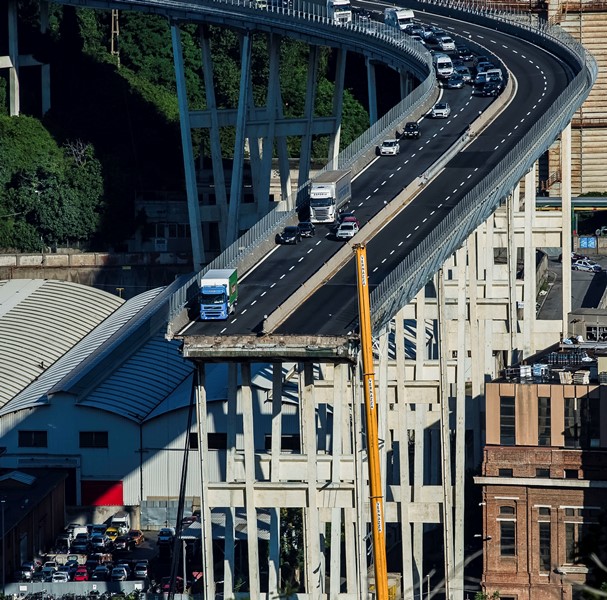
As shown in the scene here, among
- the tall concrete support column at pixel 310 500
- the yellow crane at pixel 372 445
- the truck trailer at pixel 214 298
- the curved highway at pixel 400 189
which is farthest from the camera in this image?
the curved highway at pixel 400 189

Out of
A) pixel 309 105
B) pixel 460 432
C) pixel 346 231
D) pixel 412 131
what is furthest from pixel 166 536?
pixel 309 105

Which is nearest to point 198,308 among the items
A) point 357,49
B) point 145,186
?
point 357,49

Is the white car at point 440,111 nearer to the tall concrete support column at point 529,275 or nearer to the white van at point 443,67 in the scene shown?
the white van at point 443,67

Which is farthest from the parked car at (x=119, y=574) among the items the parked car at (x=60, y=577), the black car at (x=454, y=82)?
the black car at (x=454, y=82)

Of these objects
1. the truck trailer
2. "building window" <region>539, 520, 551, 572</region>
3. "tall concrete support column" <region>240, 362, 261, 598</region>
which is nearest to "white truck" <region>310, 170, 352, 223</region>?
the truck trailer

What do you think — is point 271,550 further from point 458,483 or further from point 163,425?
point 163,425

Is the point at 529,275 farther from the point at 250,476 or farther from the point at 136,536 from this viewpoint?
the point at 250,476

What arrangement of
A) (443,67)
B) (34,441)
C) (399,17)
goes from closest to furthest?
(34,441)
(443,67)
(399,17)
